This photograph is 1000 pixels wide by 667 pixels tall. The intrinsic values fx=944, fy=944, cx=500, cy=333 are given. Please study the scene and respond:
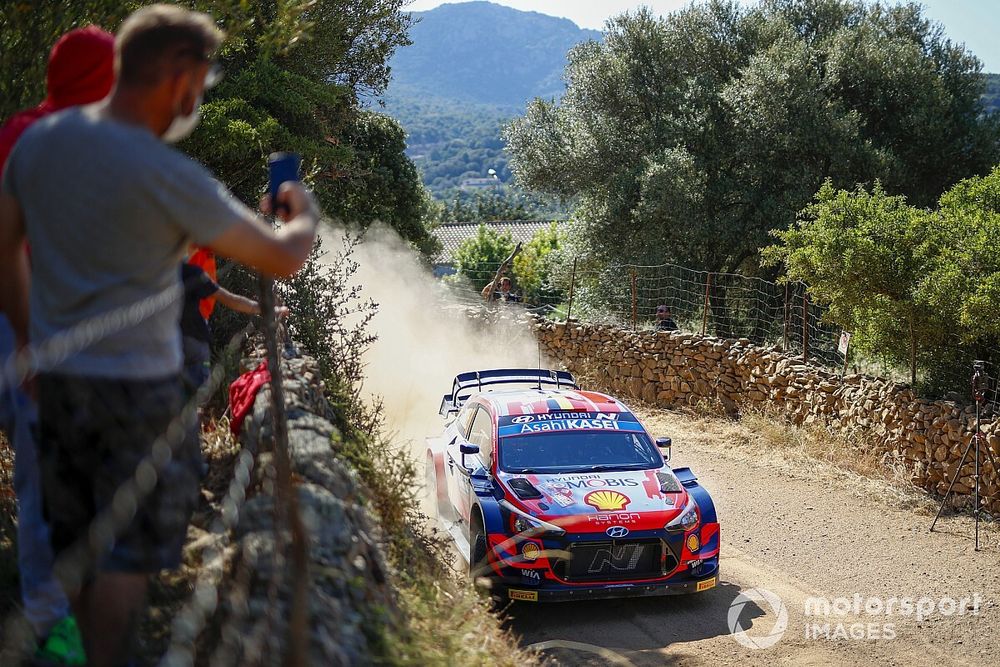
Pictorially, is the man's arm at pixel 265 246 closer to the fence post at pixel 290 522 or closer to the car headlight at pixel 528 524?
the fence post at pixel 290 522

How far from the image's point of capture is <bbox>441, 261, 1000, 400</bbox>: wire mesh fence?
38.7 feet

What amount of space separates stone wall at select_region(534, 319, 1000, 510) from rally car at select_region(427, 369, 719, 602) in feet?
14.3

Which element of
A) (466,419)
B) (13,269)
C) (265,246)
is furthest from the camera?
(466,419)

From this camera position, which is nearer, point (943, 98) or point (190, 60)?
point (190, 60)

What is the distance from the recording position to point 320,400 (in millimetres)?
6047

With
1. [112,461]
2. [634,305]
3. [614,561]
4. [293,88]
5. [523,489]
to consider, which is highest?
[293,88]

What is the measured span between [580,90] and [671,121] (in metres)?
2.97

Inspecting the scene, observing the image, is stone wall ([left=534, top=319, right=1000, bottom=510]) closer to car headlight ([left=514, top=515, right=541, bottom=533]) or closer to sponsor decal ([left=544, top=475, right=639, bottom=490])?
sponsor decal ([left=544, top=475, right=639, bottom=490])

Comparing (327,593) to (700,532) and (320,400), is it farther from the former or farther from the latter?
(700,532)

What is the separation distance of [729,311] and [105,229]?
18.1 m

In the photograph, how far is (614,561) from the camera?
297 inches

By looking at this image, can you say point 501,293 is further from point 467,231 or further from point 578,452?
point 467,231

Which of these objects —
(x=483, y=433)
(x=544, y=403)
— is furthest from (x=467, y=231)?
(x=483, y=433)

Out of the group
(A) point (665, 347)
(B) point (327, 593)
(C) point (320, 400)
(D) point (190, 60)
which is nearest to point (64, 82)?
(D) point (190, 60)
